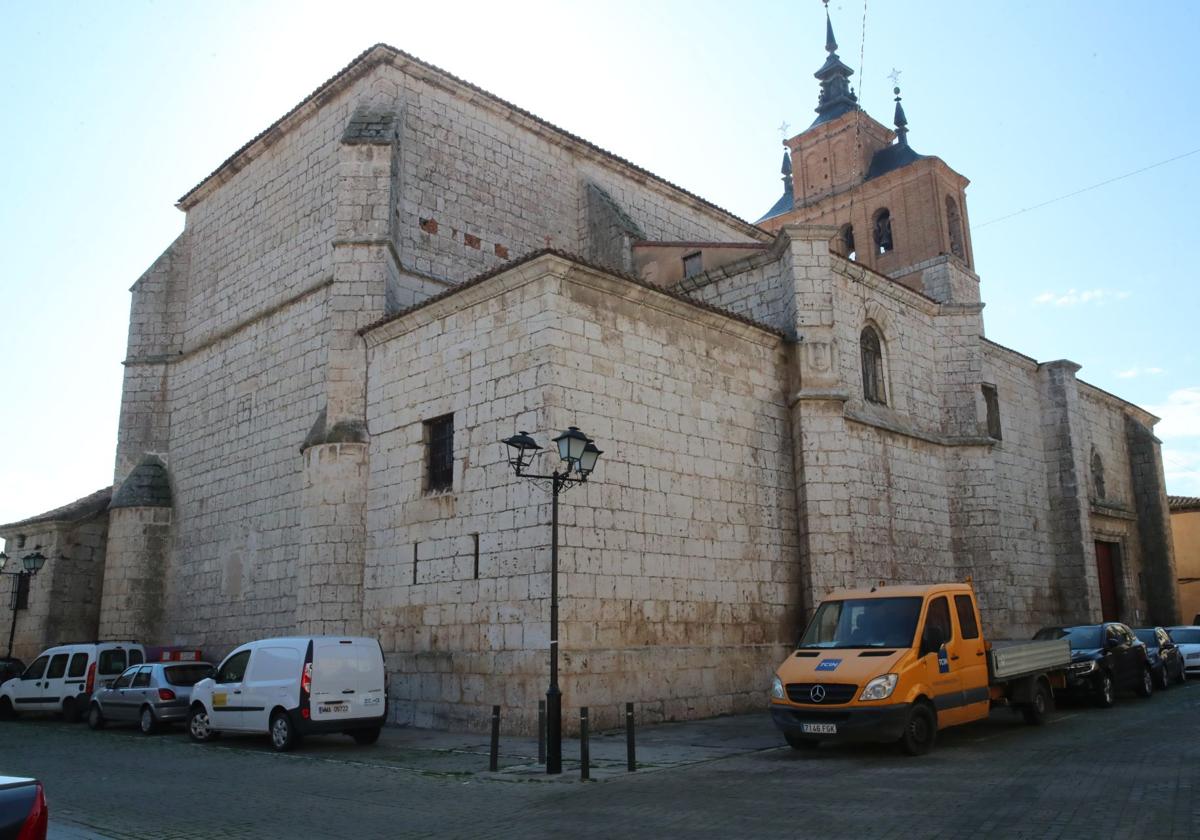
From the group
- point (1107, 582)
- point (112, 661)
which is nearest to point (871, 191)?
point (1107, 582)

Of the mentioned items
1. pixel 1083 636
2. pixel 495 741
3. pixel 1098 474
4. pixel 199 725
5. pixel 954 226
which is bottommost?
pixel 199 725

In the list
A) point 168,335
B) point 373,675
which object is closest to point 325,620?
point 373,675

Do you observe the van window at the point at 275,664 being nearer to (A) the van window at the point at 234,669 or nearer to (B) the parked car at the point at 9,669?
(A) the van window at the point at 234,669

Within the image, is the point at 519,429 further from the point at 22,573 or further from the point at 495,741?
the point at 22,573

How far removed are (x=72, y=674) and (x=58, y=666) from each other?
0.53 m

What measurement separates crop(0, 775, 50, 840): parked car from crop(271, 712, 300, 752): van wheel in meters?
8.48

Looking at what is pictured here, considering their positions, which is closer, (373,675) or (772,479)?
(373,675)

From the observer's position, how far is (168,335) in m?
23.1

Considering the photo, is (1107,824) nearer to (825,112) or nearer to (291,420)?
(291,420)

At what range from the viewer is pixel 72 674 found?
16.8 metres

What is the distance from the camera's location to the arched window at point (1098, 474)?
28812 millimetres

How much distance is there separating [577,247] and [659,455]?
9.17 metres

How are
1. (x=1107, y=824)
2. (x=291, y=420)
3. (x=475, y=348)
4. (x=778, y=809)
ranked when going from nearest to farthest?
(x=1107, y=824)
(x=778, y=809)
(x=475, y=348)
(x=291, y=420)

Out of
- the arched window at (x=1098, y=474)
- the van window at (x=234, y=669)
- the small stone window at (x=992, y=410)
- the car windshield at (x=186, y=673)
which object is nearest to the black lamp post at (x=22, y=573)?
the car windshield at (x=186, y=673)
